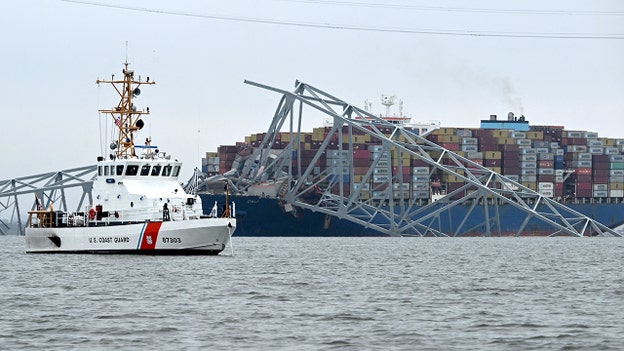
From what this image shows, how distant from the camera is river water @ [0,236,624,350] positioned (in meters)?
31.7

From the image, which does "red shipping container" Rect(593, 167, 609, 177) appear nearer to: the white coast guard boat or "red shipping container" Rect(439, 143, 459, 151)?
"red shipping container" Rect(439, 143, 459, 151)

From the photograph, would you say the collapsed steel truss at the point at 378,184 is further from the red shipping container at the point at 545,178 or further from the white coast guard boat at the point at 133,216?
the white coast guard boat at the point at 133,216

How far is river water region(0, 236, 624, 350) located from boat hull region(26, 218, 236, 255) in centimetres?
68

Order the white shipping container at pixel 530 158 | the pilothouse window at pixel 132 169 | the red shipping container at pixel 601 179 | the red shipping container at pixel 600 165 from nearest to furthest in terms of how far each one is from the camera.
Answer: the pilothouse window at pixel 132 169 → the white shipping container at pixel 530 158 → the red shipping container at pixel 601 179 → the red shipping container at pixel 600 165

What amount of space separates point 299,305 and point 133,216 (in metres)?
24.2

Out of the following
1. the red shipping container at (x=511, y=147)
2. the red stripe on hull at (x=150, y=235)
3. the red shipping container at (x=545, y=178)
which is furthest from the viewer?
the red shipping container at (x=511, y=147)

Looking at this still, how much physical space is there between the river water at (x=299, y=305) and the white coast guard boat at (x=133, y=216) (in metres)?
1.05

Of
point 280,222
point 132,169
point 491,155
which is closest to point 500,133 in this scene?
point 491,155

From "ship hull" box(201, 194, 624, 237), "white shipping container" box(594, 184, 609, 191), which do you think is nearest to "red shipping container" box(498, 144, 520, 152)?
"white shipping container" box(594, 184, 609, 191)

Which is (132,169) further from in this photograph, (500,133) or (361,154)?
(500,133)

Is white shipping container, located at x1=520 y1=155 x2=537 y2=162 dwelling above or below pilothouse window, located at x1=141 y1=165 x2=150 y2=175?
above

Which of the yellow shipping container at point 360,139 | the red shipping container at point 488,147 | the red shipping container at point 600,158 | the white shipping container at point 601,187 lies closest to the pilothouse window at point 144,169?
the yellow shipping container at point 360,139

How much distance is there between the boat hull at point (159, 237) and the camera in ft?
197

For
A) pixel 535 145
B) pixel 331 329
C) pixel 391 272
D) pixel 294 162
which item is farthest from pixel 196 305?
pixel 535 145
